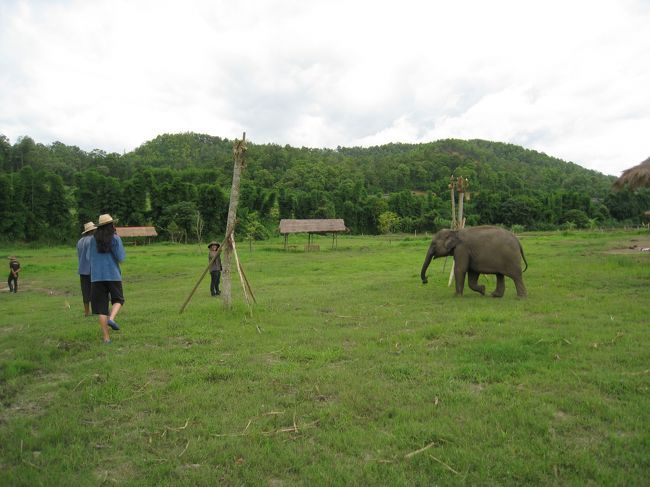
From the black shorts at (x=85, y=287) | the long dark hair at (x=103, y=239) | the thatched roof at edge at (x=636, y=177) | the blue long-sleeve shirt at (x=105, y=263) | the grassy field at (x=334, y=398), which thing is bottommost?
the grassy field at (x=334, y=398)

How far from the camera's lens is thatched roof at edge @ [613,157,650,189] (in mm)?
16031

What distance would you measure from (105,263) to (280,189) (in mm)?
69424

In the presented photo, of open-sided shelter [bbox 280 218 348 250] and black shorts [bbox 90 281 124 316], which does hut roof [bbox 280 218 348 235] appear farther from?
black shorts [bbox 90 281 124 316]

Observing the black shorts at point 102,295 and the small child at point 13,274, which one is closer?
the black shorts at point 102,295

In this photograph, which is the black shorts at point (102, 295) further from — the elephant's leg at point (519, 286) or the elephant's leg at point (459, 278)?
the elephant's leg at point (519, 286)

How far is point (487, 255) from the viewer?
11875mm

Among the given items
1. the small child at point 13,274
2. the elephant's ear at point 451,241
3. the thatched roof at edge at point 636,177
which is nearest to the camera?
the elephant's ear at point 451,241

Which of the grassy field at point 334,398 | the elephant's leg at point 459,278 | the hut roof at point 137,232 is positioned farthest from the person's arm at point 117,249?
the hut roof at point 137,232

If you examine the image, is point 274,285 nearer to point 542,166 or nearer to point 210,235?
point 210,235

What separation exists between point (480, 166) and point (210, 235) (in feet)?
205

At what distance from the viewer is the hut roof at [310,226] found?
1706 inches

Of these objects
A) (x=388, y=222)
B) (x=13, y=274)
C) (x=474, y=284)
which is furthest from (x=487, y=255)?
(x=388, y=222)

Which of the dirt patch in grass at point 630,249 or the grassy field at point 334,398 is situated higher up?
the dirt patch in grass at point 630,249

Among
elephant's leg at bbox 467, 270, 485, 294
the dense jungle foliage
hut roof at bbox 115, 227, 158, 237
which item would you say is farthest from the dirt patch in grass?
hut roof at bbox 115, 227, 158, 237
